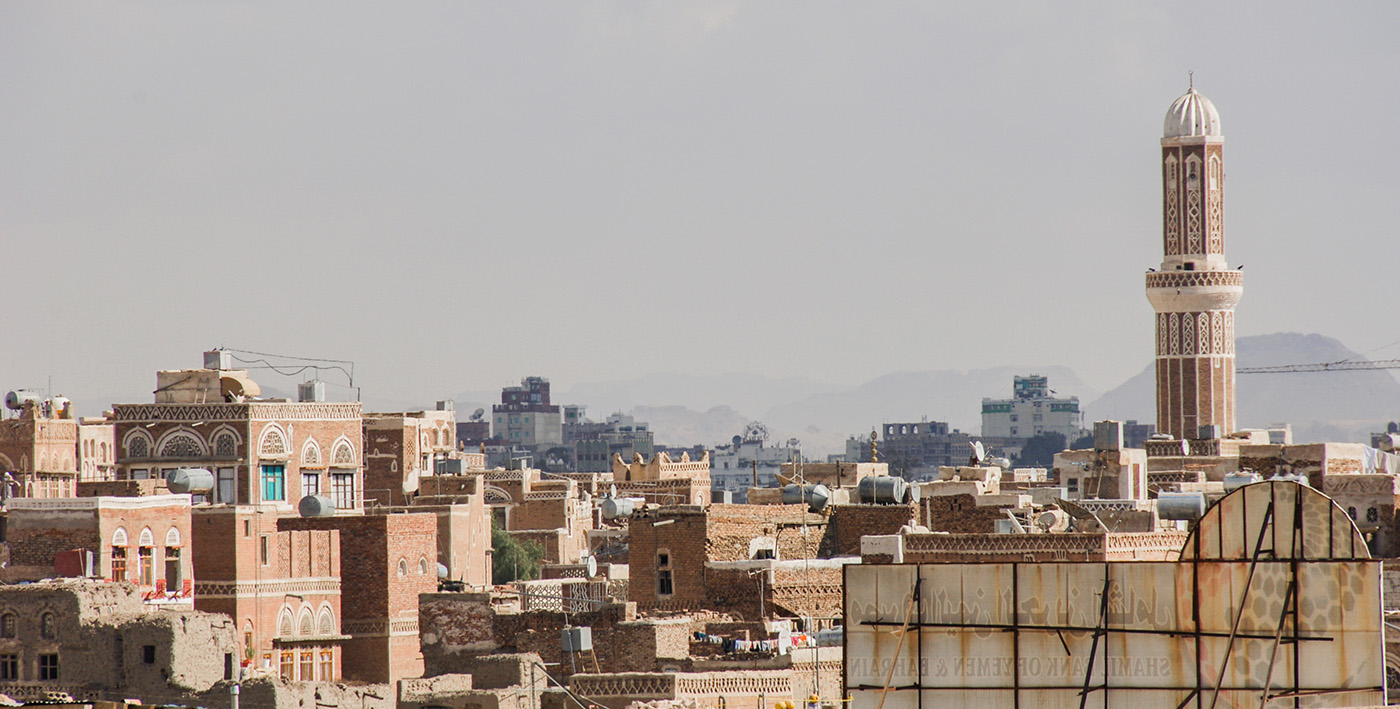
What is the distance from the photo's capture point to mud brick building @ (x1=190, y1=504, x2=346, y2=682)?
49500 mm

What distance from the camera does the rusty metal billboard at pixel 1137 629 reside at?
20.3 m

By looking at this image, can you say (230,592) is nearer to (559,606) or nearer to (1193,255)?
(559,606)

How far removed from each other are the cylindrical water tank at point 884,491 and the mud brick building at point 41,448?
34.5 metres

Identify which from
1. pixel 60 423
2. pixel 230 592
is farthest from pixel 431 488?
pixel 230 592

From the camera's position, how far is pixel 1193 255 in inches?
3873

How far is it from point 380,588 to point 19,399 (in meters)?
37.7

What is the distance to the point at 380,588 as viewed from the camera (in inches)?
2051

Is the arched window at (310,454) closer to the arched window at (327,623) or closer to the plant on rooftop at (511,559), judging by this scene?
the arched window at (327,623)

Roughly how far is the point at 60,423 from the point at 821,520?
134 feet

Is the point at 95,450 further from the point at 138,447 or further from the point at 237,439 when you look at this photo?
the point at 237,439

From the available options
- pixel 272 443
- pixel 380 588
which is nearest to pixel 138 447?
pixel 272 443

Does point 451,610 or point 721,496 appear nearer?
point 451,610

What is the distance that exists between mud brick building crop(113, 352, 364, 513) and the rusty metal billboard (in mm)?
38364

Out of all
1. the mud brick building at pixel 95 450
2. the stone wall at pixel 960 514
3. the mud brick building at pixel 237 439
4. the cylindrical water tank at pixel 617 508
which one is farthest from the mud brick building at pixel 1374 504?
the mud brick building at pixel 95 450
